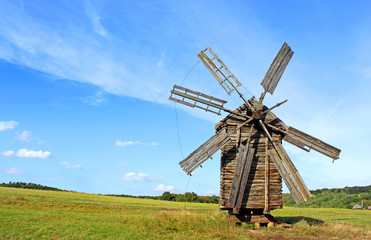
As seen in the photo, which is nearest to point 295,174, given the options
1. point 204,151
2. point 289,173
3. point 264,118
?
point 289,173

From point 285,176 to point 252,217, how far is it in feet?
9.58

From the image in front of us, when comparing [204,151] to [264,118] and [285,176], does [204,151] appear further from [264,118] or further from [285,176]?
[285,176]

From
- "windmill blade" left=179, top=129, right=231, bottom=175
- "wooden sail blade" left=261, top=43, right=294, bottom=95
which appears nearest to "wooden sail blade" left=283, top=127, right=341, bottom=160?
"wooden sail blade" left=261, top=43, right=294, bottom=95

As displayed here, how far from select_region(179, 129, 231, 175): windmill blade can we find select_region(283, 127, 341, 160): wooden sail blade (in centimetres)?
366

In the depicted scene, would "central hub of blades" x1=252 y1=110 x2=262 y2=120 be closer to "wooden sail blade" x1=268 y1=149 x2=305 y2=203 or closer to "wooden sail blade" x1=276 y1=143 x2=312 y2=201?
"wooden sail blade" x1=268 y1=149 x2=305 y2=203

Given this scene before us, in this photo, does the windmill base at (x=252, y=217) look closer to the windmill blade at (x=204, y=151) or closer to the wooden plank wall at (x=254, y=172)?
the wooden plank wall at (x=254, y=172)

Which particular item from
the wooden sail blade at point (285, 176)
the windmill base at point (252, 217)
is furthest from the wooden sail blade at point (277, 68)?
the windmill base at point (252, 217)

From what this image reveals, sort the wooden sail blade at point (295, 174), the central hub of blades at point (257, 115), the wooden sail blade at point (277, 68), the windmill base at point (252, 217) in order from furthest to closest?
1. the wooden sail blade at point (277, 68)
2. the central hub of blades at point (257, 115)
3. the windmill base at point (252, 217)
4. the wooden sail blade at point (295, 174)

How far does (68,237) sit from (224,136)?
9392mm

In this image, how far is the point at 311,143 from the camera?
55.6 ft

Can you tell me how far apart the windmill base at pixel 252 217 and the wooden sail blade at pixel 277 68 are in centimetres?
698

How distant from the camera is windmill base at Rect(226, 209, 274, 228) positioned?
1667cm

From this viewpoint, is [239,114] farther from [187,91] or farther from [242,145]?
[187,91]

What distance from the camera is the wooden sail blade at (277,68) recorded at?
698 inches
